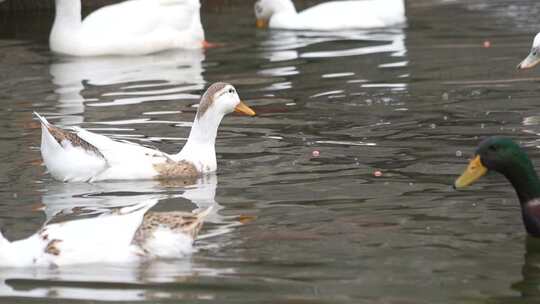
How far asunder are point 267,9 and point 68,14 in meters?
3.06

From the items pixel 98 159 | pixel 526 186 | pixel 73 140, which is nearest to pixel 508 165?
pixel 526 186

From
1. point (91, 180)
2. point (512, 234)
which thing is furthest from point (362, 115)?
point (512, 234)

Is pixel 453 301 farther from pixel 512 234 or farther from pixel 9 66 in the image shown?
pixel 9 66

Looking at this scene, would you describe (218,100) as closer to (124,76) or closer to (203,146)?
(203,146)

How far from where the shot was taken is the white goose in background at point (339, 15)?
18781 mm

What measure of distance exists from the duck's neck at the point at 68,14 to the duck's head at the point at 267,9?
2770 millimetres

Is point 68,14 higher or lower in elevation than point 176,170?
higher

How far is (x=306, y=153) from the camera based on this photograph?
1081cm

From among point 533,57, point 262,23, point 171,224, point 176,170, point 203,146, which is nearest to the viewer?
point 171,224

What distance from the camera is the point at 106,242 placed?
297 inches

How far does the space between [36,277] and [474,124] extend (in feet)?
17.1

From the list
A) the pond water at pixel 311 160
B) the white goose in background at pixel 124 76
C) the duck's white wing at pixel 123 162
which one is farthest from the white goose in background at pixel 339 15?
the duck's white wing at pixel 123 162

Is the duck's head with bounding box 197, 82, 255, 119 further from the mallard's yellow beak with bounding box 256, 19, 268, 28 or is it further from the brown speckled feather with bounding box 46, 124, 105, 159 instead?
the mallard's yellow beak with bounding box 256, 19, 268, 28

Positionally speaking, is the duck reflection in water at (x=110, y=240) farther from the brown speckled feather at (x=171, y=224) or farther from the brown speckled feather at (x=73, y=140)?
the brown speckled feather at (x=73, y=140)
